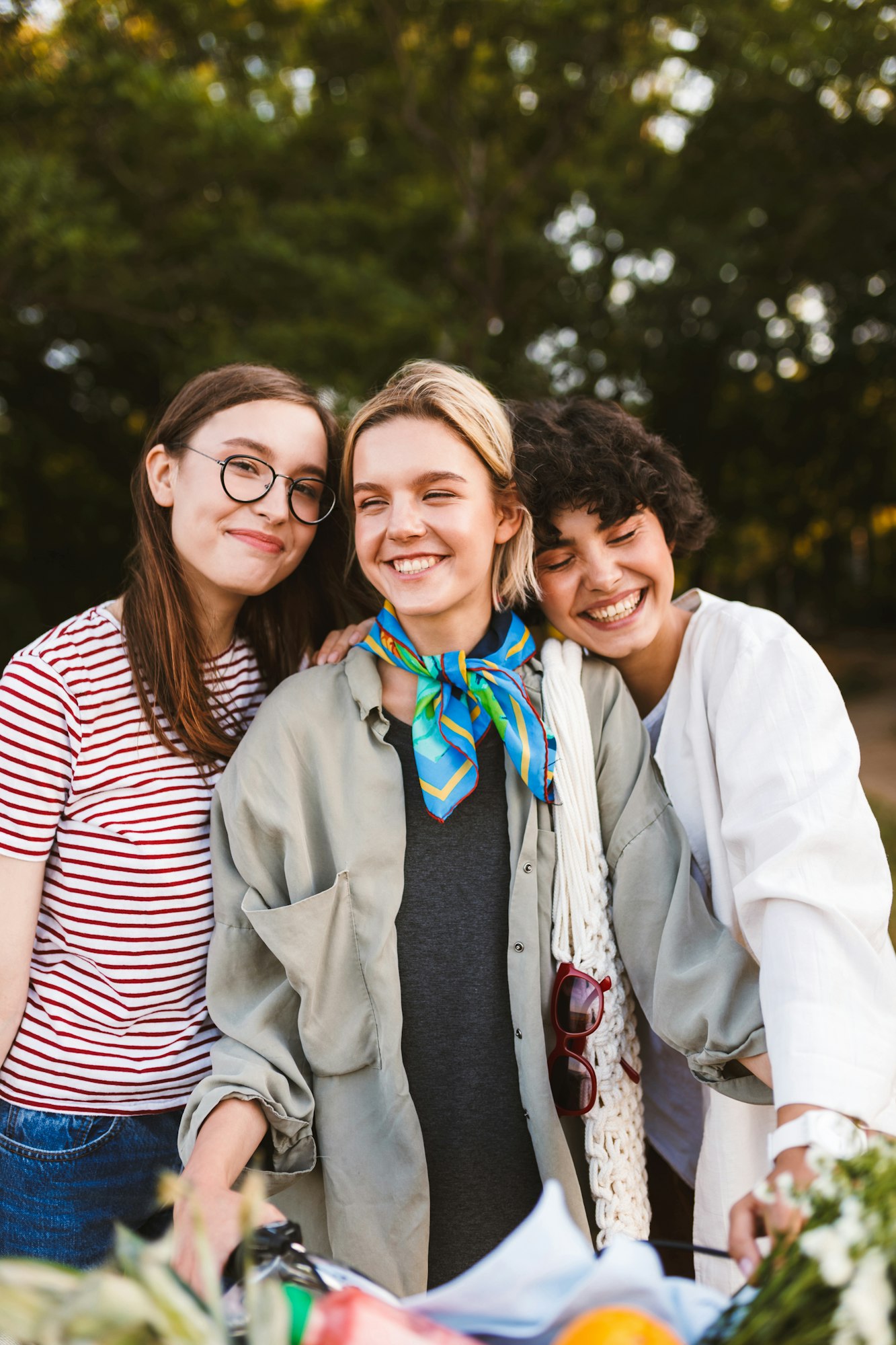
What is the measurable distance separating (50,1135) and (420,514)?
4.21 feet

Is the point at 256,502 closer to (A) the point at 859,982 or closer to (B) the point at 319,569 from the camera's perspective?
(B) the point at 319,569

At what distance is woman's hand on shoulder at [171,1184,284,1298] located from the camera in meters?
1.05

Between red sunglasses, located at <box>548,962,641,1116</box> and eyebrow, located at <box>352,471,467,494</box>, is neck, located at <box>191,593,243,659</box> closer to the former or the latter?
eyebrow, located at <box>352,471,467,494</box>

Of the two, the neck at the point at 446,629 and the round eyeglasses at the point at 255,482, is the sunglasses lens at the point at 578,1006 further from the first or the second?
the round eyeglasses at the point at 255,482

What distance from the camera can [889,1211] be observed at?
84 cm

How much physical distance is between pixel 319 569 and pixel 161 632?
0.48 m

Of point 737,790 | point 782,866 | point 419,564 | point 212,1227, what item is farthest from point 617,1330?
point 419,564

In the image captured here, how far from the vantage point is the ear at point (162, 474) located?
1979 mm

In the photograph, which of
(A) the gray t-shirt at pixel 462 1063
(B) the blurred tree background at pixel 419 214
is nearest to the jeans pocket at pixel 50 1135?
(A) the gray t-shirt at pixel 462 1063

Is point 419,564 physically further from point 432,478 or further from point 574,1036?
point 574,1036

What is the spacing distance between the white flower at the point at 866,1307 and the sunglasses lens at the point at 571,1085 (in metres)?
0.86

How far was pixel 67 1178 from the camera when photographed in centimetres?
174

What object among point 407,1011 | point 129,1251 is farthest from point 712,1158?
point 129,1251

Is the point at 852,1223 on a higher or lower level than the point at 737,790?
lower
